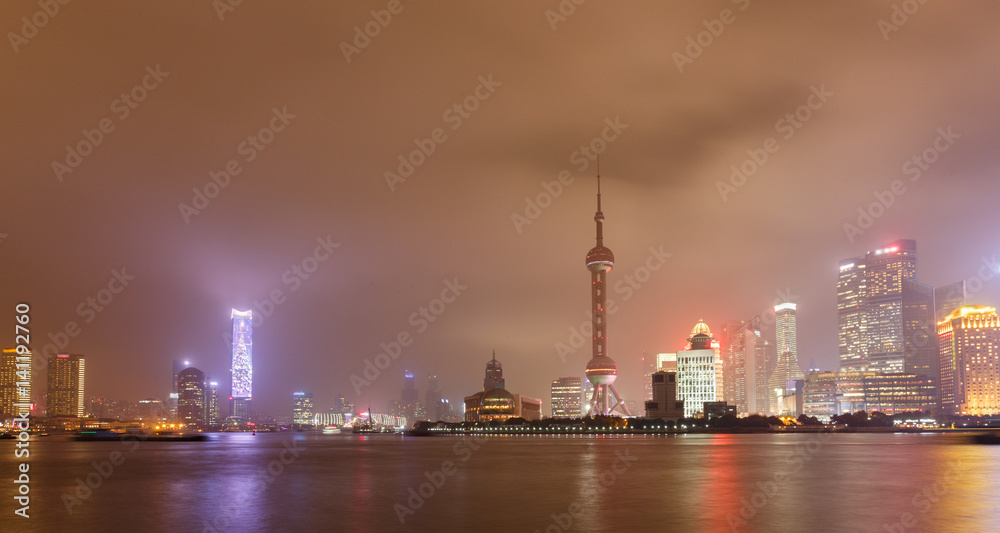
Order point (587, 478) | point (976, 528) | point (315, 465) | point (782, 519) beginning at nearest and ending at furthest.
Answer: point (976, 528) < point (782, 519) < point (587, 478) < point (315, 465)

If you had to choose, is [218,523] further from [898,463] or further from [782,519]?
[898,463]

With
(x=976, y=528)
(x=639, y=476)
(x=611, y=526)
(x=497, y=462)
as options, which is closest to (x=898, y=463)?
(x=639, y=476)

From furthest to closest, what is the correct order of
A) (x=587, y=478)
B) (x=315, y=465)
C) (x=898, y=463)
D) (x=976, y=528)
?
1. (x=315, y=465)
2. (x=898, y=463)
3. (x=587, y=478)
4. (x=976, y=528)

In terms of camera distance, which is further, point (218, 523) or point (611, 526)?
point (218, 523)

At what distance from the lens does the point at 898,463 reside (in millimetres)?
97250

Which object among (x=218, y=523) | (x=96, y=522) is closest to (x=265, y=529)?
(x=218, y=523)

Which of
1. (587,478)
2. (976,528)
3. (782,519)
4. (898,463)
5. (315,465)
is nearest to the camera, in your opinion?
(976,528)

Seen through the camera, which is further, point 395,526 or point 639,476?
point 639,476

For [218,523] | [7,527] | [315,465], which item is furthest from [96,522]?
[315,465]

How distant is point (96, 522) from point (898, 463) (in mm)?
88214

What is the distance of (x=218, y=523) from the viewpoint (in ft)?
158

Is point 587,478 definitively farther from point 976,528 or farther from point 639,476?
point 976,528

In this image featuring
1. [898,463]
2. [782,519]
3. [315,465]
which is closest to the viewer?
[782,519]

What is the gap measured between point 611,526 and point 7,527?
3539cm
